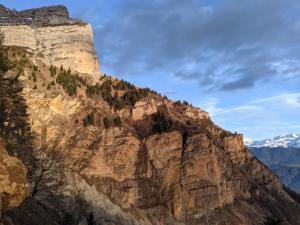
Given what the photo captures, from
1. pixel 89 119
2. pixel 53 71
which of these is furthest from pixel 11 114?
pixel 53 71

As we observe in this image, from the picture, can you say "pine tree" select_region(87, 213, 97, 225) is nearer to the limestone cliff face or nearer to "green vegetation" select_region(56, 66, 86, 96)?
the limestone cliff face

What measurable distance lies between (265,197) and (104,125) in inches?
1280

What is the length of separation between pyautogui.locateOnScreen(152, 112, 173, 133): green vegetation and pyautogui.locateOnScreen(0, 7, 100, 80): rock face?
12.6 metres

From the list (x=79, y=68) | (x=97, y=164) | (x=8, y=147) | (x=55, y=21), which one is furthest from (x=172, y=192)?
(x=8, y=147)

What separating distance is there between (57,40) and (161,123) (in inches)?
875

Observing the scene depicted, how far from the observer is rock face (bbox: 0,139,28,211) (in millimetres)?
27964

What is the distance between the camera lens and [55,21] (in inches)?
3740

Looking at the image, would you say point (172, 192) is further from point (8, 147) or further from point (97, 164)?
point (8, 147)

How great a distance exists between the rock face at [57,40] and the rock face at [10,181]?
195ft

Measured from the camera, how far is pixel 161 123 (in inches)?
3474

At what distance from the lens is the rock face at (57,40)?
8806cm

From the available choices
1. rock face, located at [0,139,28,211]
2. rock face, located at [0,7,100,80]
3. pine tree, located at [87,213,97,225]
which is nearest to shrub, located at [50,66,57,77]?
rock face, located at [0,7,100,80]

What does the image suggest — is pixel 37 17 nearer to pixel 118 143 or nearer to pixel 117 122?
pixel 117 122

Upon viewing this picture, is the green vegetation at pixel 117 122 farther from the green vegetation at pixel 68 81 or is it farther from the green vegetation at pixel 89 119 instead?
the green vegetation at pixel 68 81
